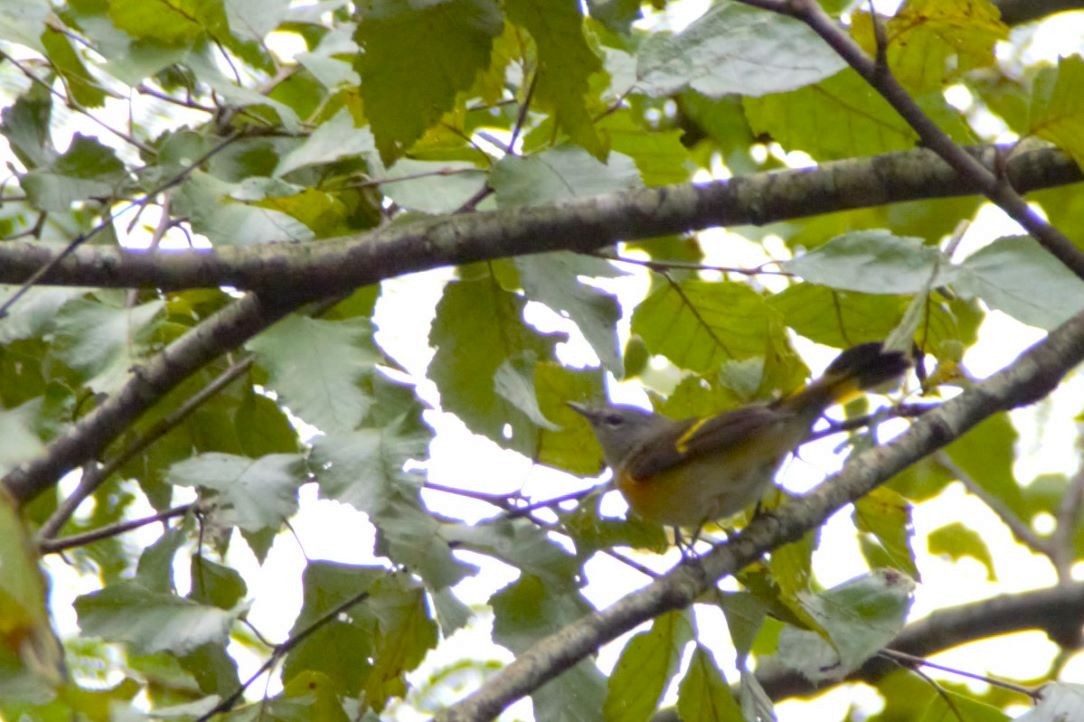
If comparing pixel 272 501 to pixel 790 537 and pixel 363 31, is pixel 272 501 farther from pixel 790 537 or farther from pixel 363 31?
pixel 790 537

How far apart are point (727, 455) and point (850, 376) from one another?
41cm

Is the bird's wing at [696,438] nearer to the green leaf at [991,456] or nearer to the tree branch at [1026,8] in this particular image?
the tree branch at [1026,8]

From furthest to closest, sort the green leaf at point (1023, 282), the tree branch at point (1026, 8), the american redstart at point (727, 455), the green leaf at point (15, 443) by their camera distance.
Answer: the tree branch at point (1026, 8) < the american redstart at point (727, 455) < the green leaf at point (1023, 282) < the green leaf at point (15, 443)

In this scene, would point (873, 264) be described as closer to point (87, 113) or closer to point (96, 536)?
point (96, 536)

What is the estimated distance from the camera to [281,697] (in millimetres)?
2217

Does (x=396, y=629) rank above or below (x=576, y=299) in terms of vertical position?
below

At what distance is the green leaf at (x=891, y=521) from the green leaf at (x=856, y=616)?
0.10 meters

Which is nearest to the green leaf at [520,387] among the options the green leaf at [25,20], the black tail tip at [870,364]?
the black tail tip at [870,364]

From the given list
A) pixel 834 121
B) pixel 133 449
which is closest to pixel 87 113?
pixel 133 449

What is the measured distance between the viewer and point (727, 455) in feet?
10.1

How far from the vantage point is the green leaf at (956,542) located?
4.12 m

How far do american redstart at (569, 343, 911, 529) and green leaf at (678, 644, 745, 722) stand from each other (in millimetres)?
646

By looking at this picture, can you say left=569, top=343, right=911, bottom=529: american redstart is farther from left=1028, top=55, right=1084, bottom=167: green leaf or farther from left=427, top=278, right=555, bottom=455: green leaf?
left=1028, top=55, right=1084, bottom=167: green leaf

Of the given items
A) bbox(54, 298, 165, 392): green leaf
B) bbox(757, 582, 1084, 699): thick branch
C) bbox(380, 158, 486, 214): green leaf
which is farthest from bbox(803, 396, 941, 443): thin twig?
bbox(54, 298, 165, 392): green leaf
